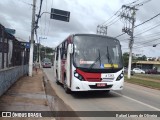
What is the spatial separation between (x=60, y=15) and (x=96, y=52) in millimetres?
18394

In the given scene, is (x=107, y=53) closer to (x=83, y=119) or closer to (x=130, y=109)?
(x=130, y=109)

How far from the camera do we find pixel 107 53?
1433cm

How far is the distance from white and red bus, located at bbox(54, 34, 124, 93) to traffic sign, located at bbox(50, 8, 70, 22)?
17358 millimetres

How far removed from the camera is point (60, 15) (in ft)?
105

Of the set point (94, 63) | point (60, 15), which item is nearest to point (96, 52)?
point (94, 63)

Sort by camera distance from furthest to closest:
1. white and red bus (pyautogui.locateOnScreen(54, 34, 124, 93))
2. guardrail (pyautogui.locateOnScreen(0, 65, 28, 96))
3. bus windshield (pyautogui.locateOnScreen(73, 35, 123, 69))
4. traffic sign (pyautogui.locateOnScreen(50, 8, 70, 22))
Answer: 1. traffic sign (pyautogui.locateOnScreen(50, 8, 70, 22))
2. bus windshield (pyautogui.locateOnScreen(73, 35, 123, 69))
3. white and red bus (pyautogui.locateOnScreen(54, 34, 124, 93))
4. guardrail (pyautogui.locateOnScreen(0, 65, 28, 96))

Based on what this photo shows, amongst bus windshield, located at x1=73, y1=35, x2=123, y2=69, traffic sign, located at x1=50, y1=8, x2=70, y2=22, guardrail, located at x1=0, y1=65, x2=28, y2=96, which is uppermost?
traffic sign, located at x1=50, y1=8, x2=70, y2=22

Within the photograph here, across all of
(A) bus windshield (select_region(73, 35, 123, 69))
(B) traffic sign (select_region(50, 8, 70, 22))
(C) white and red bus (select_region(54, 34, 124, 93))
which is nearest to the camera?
(C) white and red bus (select_region(54, 34, 124, 93))

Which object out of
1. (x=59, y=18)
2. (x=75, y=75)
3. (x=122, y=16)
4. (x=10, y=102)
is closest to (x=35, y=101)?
(x=10, y=102)

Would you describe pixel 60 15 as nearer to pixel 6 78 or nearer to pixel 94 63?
pixel 6 78

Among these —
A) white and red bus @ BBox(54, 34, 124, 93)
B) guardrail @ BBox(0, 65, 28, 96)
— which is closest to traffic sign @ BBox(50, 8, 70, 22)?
guardrail @ BBox(0, 65, 28, 96)

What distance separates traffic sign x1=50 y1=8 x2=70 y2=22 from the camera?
3170 centimetres

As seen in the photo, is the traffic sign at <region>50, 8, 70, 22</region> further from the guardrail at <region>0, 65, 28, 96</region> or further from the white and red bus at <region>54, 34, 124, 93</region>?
the white and red bus at <region>54, 34, 124, 93</region>

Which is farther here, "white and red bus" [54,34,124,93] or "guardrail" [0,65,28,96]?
"white and red bus" [54,34,124,93]
